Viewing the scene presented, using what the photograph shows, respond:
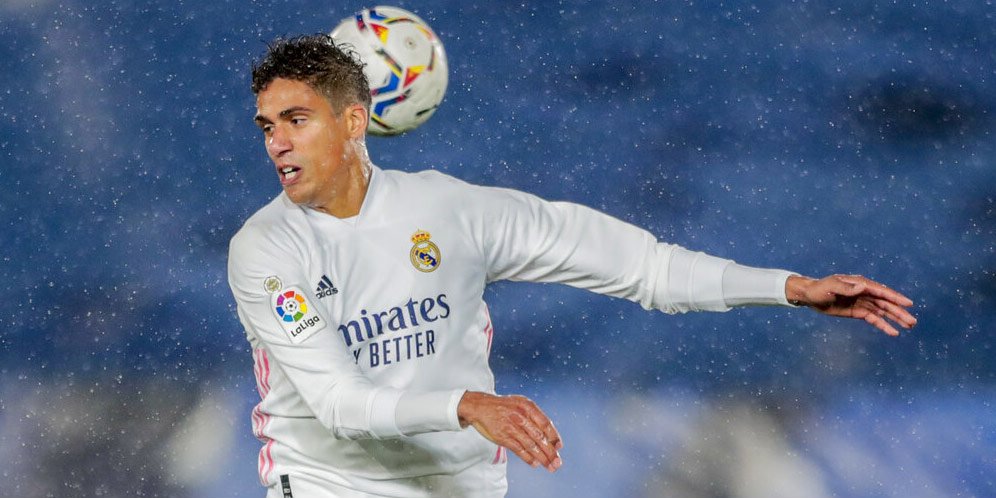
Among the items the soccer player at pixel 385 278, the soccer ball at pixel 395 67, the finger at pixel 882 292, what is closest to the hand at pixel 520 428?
the soccer player at pixel 385 278

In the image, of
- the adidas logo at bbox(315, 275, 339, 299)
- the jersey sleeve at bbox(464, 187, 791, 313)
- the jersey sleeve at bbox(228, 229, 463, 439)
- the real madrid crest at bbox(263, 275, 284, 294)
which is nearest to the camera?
the jersey sleeve at bbox(228, 229, 463, 439)

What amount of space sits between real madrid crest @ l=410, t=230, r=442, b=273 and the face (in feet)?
0.96

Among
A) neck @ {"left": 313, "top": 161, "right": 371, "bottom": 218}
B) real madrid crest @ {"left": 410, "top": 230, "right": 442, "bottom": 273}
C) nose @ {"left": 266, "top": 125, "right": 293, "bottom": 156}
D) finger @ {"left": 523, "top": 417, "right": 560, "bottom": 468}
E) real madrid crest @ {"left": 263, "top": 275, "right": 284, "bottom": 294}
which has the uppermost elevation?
nose @ {"left": 266, "top": 125, "right": 293, "bottom": 156}

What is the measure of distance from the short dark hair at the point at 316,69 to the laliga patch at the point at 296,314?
67cm

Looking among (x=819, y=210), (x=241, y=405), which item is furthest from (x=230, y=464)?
(x=819, y=210)

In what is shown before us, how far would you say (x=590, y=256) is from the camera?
5047mm

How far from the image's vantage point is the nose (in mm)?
4723

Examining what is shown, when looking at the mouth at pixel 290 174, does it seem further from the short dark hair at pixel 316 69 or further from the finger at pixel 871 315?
the finger at pixel 871 315

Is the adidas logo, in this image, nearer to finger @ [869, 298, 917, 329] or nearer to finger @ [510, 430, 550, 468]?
finger @ [510, 430, 550, 468]

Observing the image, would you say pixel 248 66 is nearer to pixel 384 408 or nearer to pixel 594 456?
pixel 594 456

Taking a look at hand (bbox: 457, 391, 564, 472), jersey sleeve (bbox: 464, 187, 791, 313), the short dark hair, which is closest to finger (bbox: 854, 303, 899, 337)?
jersey sleeve (bbox: 464, 187, 791, 313)

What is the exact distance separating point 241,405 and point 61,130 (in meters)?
1.89

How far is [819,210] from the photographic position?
8.88 m

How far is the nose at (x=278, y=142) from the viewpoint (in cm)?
472
